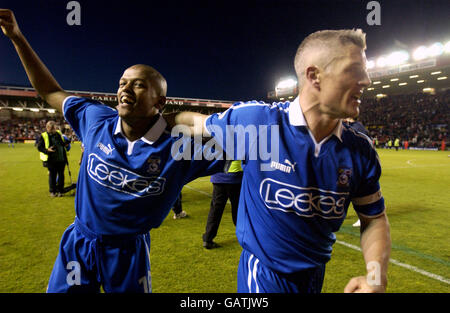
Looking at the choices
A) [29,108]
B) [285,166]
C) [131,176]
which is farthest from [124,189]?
[29,108]

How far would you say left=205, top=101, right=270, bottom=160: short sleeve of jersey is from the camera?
164 centimetres

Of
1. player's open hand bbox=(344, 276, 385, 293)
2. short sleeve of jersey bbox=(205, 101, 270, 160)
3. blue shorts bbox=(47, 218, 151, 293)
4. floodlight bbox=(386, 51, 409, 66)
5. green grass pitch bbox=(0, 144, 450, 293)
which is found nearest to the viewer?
player's open hand bbox=(344, 276, 385, 293)

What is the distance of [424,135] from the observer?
34.5 meters

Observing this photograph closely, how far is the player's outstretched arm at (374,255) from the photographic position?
1.35 m

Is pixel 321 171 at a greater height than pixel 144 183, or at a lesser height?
greater

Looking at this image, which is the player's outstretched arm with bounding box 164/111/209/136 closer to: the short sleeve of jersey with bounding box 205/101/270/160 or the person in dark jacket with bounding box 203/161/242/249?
the short sleeve of jersey with bounding box 205/101/270/160

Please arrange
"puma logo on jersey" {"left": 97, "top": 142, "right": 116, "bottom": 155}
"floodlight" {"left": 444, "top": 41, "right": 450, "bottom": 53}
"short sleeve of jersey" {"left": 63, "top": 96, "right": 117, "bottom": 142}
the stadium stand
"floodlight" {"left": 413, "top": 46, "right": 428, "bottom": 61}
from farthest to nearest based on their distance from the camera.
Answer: the stadium stand, "floodlight" {"left": 413, "top": 46, "right": 428, "bottom": 61}, "floodlight" {"left": 444, "top": 41, "right": 450, "bottom": 53}, "short sleeve of jersey" {"left": 63, "top": 96, "right": 117, "bottom": 142}, "puma logo on jersey" {"left": 97, "top": 142, "right": 116, "bottom": 155}

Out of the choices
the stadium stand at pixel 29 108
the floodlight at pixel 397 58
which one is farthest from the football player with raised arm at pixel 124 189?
the stadium stand at pixel 29 108

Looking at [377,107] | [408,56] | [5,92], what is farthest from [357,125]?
[5,92]

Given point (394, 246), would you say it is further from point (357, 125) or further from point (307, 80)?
point (307, 80)

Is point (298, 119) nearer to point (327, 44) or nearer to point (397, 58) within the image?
point (327, 44)

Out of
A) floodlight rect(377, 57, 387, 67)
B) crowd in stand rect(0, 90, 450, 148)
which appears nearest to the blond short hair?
crowd in stand rect(0, 90, 450, 148)

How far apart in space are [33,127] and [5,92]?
8.50 metres

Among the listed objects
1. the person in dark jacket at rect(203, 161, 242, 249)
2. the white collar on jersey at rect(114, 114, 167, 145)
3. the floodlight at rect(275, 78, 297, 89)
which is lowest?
the person in dark jacket at rect(203, 161, 242, 249)
